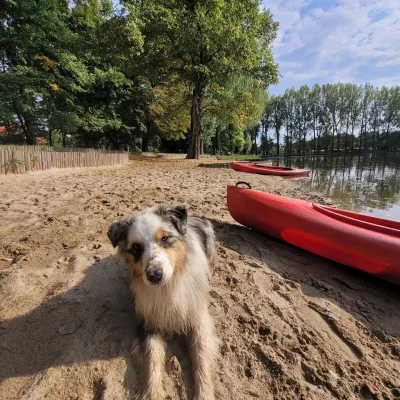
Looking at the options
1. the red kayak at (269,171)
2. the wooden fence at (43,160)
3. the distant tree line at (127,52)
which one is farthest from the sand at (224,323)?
the distant tree line at (127,52)

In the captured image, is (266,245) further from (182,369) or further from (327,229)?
(182,369)

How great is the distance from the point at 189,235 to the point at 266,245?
195 cm

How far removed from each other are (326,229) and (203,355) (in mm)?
2433

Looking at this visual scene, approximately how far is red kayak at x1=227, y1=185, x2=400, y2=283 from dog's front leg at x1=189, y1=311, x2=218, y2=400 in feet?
6.66

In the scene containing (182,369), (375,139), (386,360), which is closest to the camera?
(182,369)

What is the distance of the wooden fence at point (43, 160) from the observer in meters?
8.09

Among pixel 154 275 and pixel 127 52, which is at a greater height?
pixel 127 52

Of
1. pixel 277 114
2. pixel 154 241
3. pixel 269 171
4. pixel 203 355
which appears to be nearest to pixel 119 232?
pixel 154 241

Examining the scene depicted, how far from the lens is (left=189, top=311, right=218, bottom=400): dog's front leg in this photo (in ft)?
5.75

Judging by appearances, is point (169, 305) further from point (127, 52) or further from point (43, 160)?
point (127, 52)

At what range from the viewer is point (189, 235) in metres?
2.48

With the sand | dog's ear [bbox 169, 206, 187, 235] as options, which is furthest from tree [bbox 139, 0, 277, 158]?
dog's ear [bbox 169, 206, 187, 235]

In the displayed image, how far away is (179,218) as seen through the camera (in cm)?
231

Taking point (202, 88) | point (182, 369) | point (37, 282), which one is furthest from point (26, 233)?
point (202, 88)
